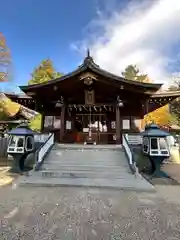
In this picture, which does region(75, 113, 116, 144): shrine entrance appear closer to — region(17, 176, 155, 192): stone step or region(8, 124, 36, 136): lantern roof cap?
region(8, 124, 36, 136): lantern roof cap

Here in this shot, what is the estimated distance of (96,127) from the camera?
14641mm

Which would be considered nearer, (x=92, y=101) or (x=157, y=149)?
(x=157, y=149)

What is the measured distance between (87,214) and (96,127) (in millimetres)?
10376

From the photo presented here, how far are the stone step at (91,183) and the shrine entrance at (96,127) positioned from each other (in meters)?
7.01

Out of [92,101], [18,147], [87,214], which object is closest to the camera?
[87,214]

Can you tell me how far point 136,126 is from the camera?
14.6 meters

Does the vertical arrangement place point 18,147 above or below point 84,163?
above

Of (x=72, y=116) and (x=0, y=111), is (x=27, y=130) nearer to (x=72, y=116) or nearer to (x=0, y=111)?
(x=72, y=116)

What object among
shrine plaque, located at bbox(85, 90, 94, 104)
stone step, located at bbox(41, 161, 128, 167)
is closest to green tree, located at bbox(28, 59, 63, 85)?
shrine plaque, located at bbox(85, 90, 94, 104)

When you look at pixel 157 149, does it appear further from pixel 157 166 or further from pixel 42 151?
pixel 42 151

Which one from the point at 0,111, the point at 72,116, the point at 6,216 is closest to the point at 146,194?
the point at 6,216

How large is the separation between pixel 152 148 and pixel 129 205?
4335 millimetres

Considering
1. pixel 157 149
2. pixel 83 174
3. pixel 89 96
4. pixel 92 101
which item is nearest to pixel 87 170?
pixel 83 174

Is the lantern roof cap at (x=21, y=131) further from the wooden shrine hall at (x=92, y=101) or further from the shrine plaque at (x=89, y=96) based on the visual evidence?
the shrine plaque at (x=89, y=96)
